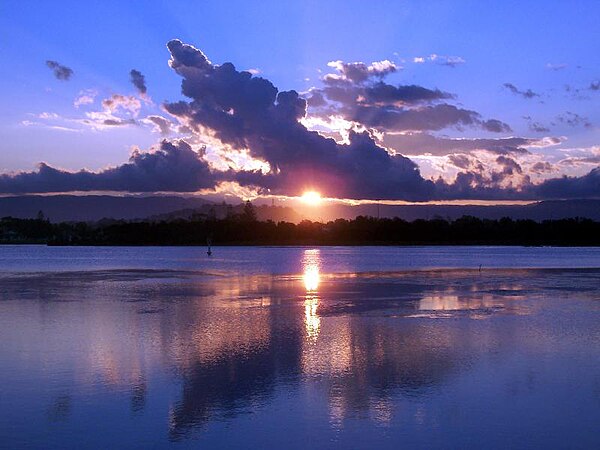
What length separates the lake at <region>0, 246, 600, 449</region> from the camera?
8.16 m

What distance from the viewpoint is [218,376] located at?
10945mm

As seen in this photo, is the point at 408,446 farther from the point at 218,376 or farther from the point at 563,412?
the point at 218,376

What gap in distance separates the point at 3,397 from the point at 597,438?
8004 millimetres

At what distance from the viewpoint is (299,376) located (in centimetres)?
1103

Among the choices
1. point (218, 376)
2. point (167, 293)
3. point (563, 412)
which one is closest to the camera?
point (563, 412)

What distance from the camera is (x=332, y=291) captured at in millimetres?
27922

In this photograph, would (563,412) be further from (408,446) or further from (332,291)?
(332,291)

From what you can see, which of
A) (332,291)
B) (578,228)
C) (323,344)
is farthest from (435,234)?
(323,344)

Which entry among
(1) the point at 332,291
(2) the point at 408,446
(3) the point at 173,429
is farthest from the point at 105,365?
(1) the point at 332,291

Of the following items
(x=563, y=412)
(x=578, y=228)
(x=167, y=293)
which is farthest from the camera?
(x=578, y=228)

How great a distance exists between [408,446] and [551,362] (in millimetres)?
5748

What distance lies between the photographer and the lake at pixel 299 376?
816cm

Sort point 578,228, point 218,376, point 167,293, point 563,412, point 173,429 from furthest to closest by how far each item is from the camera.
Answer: point 578,228 → point 167,293 → point 218,376 → point 563,412 → point 173,429

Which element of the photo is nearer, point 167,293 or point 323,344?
point 323,344
